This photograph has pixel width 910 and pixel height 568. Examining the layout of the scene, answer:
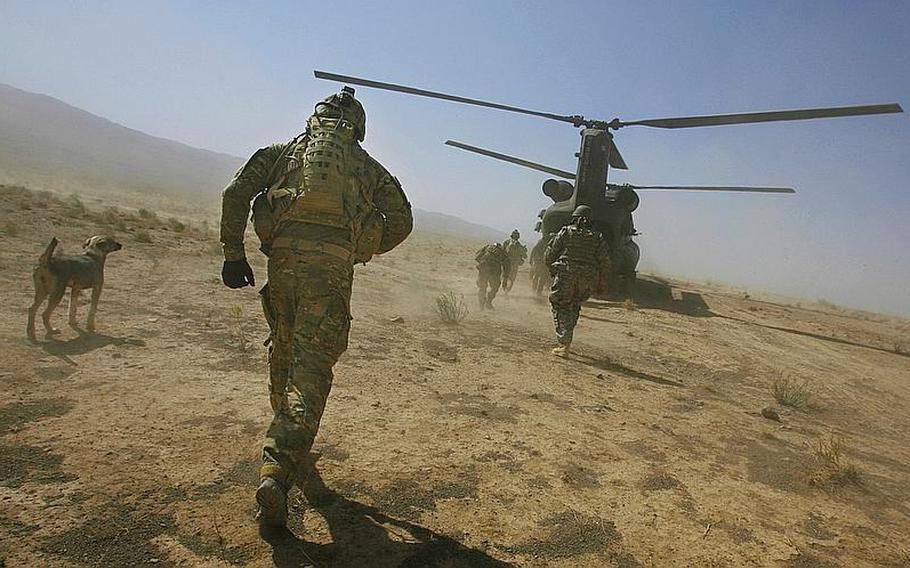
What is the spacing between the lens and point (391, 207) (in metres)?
3.13

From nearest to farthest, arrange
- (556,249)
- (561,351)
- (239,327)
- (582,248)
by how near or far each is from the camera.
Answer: (239,327) → (561,351) → (582,248) → (556,249)

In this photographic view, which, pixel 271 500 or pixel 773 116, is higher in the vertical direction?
pixel 773 116

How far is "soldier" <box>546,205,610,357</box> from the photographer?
738 centimetres

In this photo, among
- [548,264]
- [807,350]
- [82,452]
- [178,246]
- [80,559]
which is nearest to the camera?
[80,559]

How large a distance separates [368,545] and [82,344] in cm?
437

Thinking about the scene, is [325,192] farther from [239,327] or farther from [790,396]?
[790,396]

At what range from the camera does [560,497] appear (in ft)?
10.3

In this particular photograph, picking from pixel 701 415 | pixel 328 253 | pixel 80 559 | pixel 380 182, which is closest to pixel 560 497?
pixel 328 253

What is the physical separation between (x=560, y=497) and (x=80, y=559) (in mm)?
2432

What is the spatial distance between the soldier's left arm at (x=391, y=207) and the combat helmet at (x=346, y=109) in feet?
0.95

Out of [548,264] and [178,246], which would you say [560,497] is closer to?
[548,264]

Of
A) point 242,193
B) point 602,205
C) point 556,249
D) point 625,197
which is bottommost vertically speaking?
point 242,193

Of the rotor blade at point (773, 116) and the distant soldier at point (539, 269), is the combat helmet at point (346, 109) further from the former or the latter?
the distant soldier at point (539, 269)

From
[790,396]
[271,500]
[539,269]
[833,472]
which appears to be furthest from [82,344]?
[539,269]
